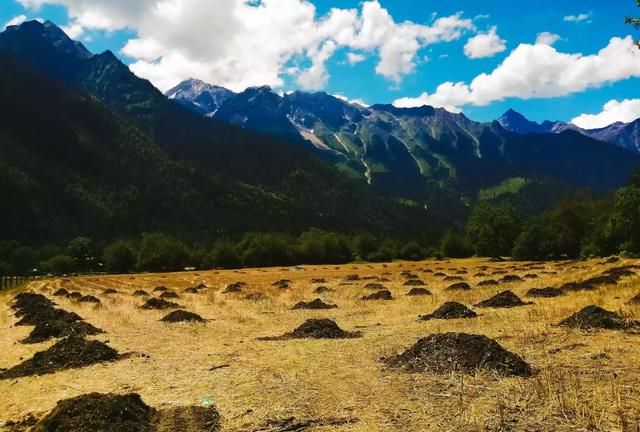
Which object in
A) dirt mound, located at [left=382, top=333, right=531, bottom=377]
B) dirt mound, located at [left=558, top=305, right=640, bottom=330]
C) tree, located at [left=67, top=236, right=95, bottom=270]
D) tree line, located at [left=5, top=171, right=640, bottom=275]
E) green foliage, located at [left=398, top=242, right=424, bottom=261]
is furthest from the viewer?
green foliage, located at [left=398, top=242, right=424, bottom=261]

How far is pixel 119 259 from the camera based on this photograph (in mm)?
133250

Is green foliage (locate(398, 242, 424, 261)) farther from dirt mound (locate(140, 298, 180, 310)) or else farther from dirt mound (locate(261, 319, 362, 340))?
dirt mound (locate(261, 319, 362, 340))

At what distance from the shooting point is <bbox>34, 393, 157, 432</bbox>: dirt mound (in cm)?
1096

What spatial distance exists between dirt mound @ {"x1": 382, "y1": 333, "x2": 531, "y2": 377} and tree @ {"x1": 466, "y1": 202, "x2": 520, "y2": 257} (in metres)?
112

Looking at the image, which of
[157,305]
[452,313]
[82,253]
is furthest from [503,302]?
[82,253]

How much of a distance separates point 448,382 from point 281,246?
443 ft

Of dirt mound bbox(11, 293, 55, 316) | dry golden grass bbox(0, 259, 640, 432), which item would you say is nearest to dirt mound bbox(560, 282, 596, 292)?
dry golden grass bbox(0, 259, 640, 432)

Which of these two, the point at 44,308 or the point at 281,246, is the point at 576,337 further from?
the point at 281,246

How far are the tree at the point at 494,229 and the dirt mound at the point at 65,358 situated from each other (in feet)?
371

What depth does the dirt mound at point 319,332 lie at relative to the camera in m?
21.8

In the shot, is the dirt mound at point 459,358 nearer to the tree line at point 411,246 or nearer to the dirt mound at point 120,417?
the dirt mound at point 120,417

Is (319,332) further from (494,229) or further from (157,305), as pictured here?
(494,229)

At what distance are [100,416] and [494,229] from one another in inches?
4776

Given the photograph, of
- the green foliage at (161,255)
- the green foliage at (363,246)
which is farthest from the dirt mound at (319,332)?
the green foliage at (363,246)
